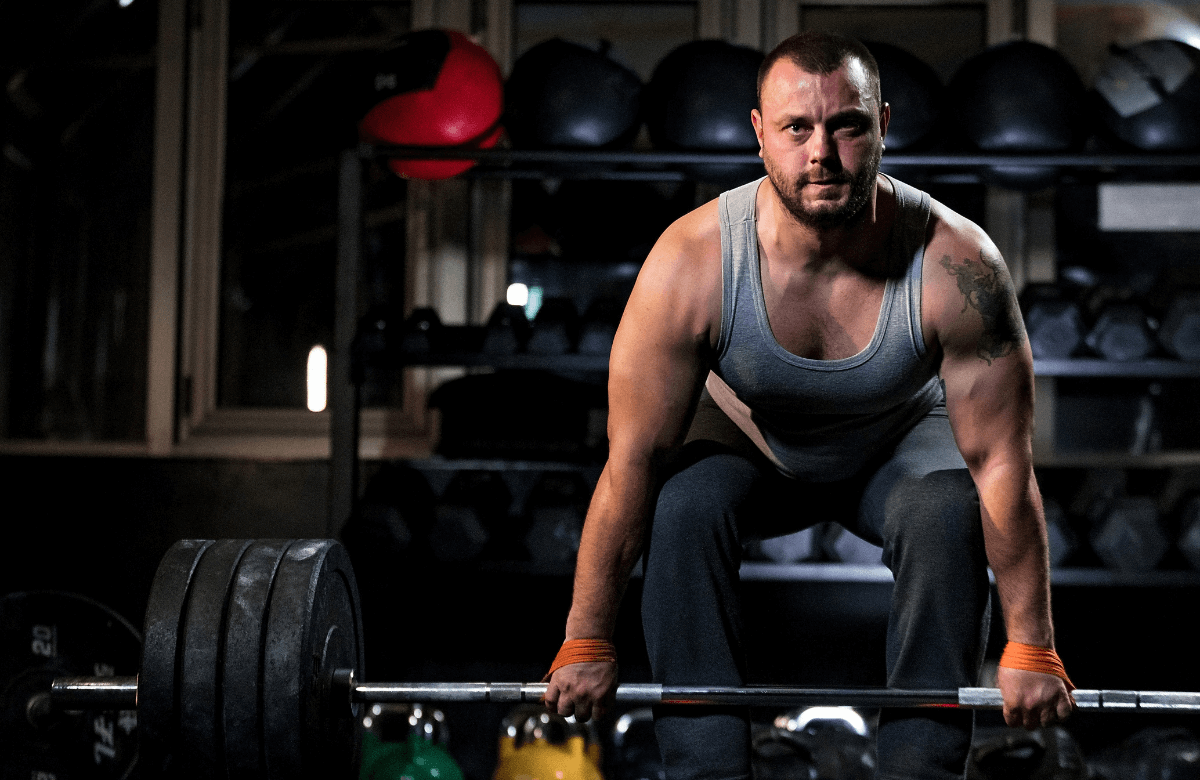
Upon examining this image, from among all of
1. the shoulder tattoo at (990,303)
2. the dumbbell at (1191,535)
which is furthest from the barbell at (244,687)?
the dumbbell at (1191,535)

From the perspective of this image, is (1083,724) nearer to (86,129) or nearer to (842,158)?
(842,158)

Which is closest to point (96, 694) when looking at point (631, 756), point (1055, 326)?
point (631, 756)

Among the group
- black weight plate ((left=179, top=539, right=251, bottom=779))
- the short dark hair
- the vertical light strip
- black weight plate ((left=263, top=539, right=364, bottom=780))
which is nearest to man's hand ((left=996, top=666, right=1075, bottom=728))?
the short dark hair

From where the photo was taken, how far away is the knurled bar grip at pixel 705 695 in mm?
1128

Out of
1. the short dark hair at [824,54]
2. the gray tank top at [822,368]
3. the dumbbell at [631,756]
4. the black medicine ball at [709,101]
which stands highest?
the black medicine ball at [709,101]

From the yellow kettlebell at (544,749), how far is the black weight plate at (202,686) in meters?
1.06

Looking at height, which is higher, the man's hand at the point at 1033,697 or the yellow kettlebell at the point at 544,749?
the man's hand at the point at 1033,697

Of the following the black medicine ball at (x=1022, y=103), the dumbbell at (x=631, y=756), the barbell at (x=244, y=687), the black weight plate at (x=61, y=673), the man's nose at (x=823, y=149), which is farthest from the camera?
the dumbbell at (x=631, y=756)

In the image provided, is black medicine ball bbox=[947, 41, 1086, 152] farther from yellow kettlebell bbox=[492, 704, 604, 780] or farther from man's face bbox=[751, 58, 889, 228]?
yellow kettlebell bbox=[492, 704, 604, 780]

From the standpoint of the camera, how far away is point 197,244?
2896 mm

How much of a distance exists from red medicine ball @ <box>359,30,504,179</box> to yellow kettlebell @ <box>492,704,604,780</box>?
1341mm

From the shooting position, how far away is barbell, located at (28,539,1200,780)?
50.1 inches

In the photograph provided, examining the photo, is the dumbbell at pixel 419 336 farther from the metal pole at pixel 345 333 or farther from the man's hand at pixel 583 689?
the man's hand at pixel 583 689

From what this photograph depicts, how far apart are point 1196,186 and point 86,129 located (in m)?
3.28
